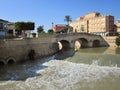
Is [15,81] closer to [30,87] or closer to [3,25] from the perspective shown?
[30,87]

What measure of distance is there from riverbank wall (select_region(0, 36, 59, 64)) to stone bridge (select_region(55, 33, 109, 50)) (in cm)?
815

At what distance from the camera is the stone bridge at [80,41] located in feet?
189

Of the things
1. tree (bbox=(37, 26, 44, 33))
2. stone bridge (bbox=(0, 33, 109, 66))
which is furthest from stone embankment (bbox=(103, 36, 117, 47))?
tree (bbox=(37, 26, 44, 33))

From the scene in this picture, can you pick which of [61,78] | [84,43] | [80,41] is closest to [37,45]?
[61,78]

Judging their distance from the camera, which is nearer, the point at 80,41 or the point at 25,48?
the point at 25,48

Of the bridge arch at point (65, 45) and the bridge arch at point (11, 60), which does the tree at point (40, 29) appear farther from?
the bridge arch at point (11, 60)

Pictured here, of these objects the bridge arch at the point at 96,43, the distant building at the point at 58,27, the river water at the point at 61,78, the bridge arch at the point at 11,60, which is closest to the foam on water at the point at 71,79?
the river water at the point at 61,78

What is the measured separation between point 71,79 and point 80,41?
45019mm

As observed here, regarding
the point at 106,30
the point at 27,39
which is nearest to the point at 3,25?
the point at 27,39

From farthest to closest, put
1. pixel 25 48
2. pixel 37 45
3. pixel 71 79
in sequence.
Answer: pixel 37 45
pixel 25 48
pixel 71 79

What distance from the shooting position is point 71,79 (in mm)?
23547

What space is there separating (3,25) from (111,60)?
28.1m

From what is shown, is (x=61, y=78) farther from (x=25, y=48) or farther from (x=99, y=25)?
(x=99, y=25)

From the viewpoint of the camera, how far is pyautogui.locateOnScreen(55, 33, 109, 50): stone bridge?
57650 millimetres
